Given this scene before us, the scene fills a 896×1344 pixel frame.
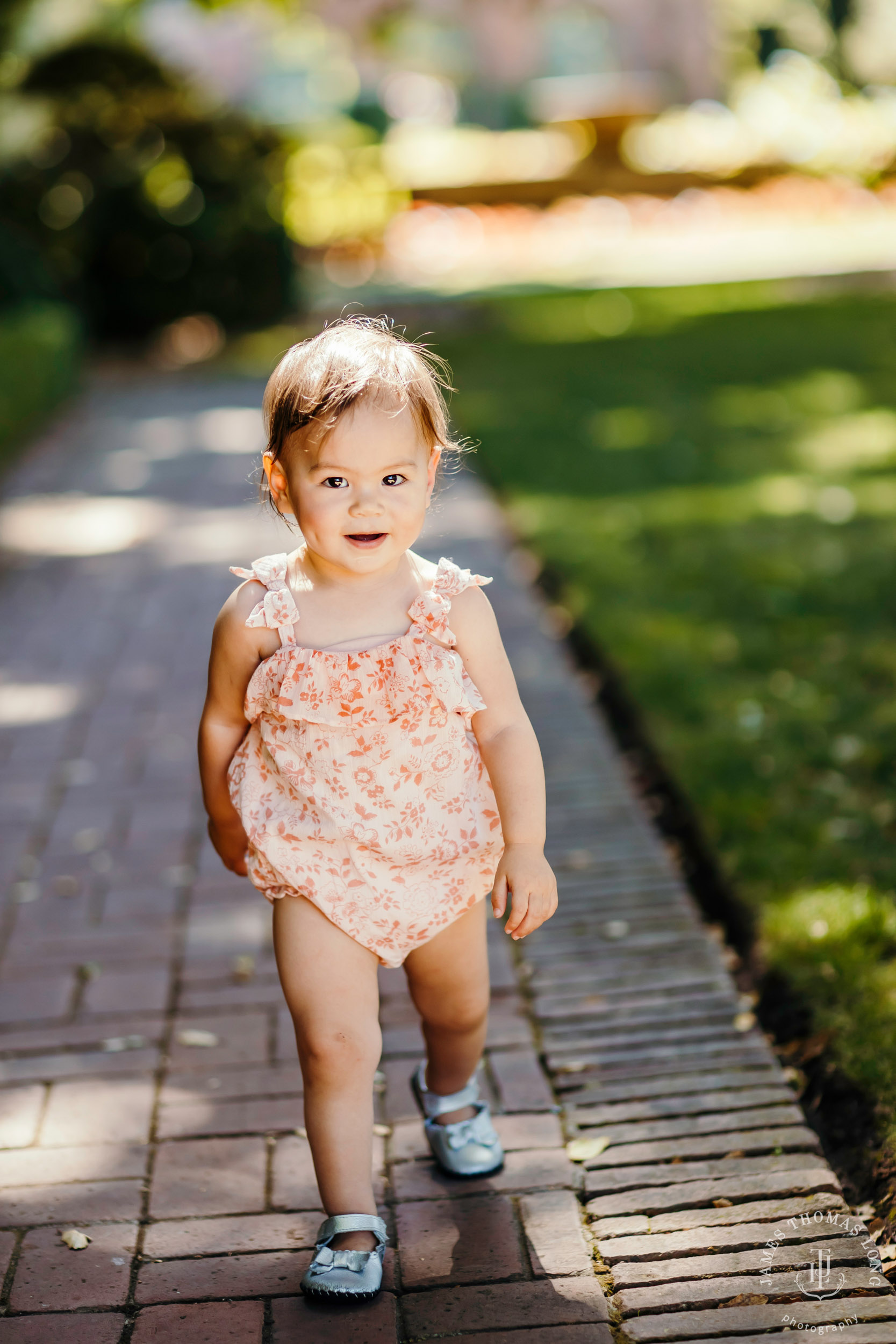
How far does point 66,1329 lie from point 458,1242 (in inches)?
23.6

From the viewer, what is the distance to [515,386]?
10.3 meters

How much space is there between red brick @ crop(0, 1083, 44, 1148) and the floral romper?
80 centimetres

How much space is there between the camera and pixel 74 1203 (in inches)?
88.4

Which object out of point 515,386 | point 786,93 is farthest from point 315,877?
point 786,93

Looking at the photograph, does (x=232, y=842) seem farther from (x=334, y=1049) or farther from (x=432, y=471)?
(x=432, y=471)

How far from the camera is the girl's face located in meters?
1.88

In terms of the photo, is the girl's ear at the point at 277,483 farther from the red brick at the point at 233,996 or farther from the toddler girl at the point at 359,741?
the red brick at the point at 233,996

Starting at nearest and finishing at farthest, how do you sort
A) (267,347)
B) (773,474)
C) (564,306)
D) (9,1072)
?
(9,1072) → (773,474) → (267,347) → (564,306)

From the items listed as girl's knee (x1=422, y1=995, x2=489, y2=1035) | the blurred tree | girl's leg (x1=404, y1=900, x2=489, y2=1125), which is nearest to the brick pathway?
girl's leg (x1=404, y1=900, x2=489, y2=1125)

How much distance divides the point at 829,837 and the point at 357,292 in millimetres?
13994

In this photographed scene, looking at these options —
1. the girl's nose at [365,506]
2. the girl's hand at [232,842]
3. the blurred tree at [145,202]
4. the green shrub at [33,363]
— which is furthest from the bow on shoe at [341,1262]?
the blurred tree at [145,202]

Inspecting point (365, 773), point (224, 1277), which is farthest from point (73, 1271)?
point (365, 773)

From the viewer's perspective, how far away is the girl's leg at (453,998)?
83.7 inches

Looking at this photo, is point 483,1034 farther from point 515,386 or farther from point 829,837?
point 515,386
